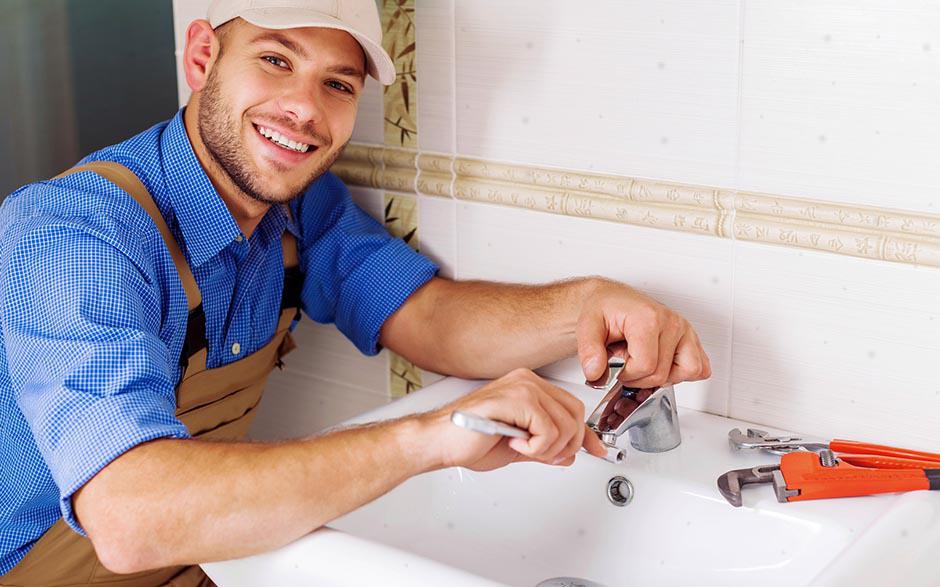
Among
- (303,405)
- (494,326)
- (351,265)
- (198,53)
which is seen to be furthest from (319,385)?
(198,53)

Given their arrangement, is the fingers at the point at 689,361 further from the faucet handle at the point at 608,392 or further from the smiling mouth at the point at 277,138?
the smiling mouth at the point at 277,138

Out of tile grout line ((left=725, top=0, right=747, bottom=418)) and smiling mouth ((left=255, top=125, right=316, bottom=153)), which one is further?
smiling mouth ((left=255, top=125, right=316, bottom=153))

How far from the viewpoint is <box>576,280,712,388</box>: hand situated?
3.61 feet

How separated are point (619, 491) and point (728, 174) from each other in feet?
1.11

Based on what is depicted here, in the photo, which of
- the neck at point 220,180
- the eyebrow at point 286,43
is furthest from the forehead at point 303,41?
the neck at point 220,180

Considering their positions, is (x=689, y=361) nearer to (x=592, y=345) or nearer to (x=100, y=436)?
(x=592, y=345)

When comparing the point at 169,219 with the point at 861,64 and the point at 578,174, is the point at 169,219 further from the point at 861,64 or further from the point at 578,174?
the point at 861,64

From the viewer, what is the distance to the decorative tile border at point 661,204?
102 cm

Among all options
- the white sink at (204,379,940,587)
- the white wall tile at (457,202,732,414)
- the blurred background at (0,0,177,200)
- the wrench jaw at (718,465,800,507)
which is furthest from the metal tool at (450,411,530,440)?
the blurred background at (0,0,177,200)

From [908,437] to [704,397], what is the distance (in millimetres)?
215

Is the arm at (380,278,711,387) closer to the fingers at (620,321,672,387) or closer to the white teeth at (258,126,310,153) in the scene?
the fingers at (620,321,672,387)

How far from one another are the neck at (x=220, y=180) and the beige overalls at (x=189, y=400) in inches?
3.8

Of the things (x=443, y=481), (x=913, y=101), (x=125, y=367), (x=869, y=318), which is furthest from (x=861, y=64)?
(x=125, y=367)

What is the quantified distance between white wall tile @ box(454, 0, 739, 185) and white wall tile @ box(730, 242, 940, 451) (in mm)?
122
